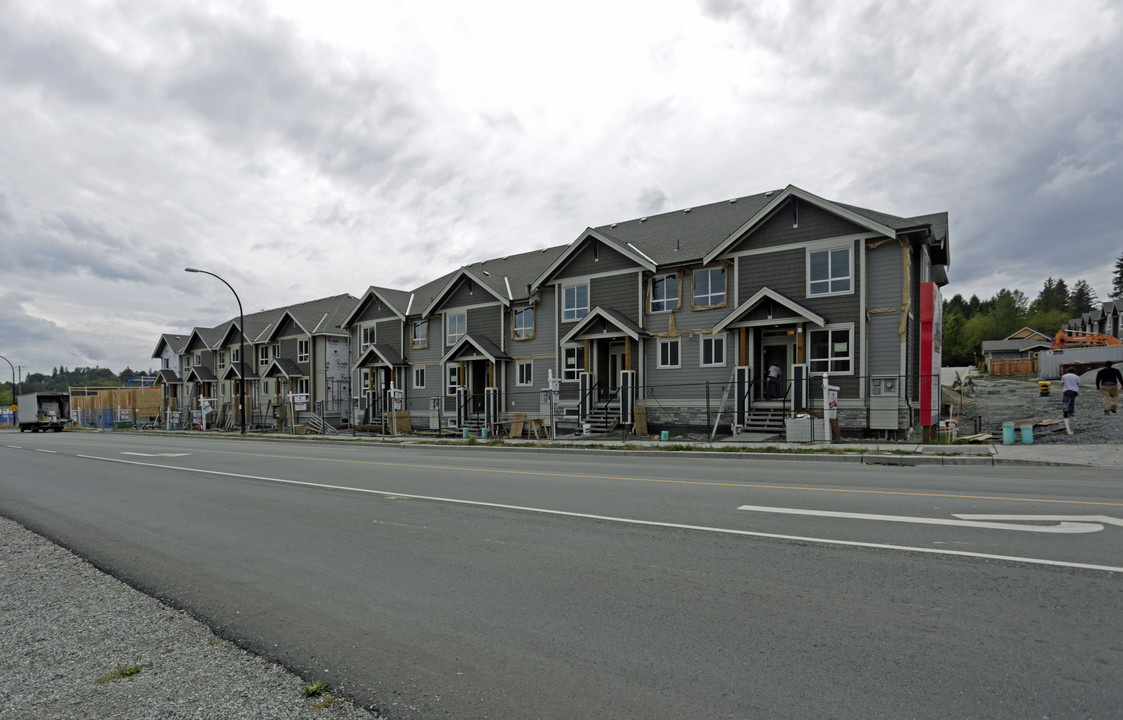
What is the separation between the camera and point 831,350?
21406 millimetres

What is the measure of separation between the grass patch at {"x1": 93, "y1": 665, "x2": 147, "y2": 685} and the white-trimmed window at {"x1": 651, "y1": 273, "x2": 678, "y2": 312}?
897 inches

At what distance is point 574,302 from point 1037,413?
18783mm

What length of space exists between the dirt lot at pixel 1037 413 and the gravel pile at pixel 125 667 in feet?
63.1

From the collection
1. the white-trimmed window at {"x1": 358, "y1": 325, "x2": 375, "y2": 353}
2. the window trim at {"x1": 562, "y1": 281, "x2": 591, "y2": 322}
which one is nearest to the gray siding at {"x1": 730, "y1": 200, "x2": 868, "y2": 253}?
the window trim at {"x1": 562, "y1": 281, "x2": 591, "y2": 322}

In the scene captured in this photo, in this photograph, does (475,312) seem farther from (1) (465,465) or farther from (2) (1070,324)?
(2) (1070,324)

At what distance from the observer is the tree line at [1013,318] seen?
336 ft

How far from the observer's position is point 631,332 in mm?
25172

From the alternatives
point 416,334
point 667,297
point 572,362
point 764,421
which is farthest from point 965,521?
point 416,334

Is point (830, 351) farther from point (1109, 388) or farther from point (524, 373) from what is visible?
point (524, 373)

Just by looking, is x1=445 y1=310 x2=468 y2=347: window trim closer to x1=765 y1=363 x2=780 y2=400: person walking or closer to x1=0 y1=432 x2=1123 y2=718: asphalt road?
x1=765 y1=363 x2=780 y2=400: person walking

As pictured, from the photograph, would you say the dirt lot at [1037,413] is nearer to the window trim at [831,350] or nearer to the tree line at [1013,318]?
the window trim at [831,350]

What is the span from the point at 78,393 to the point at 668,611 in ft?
301

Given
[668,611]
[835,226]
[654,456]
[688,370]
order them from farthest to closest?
1. [688,370]
2. [835,226]
3. [654,456]
4. [668,611]

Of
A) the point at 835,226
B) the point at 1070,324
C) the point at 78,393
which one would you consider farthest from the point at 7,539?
the point at 1070,324
